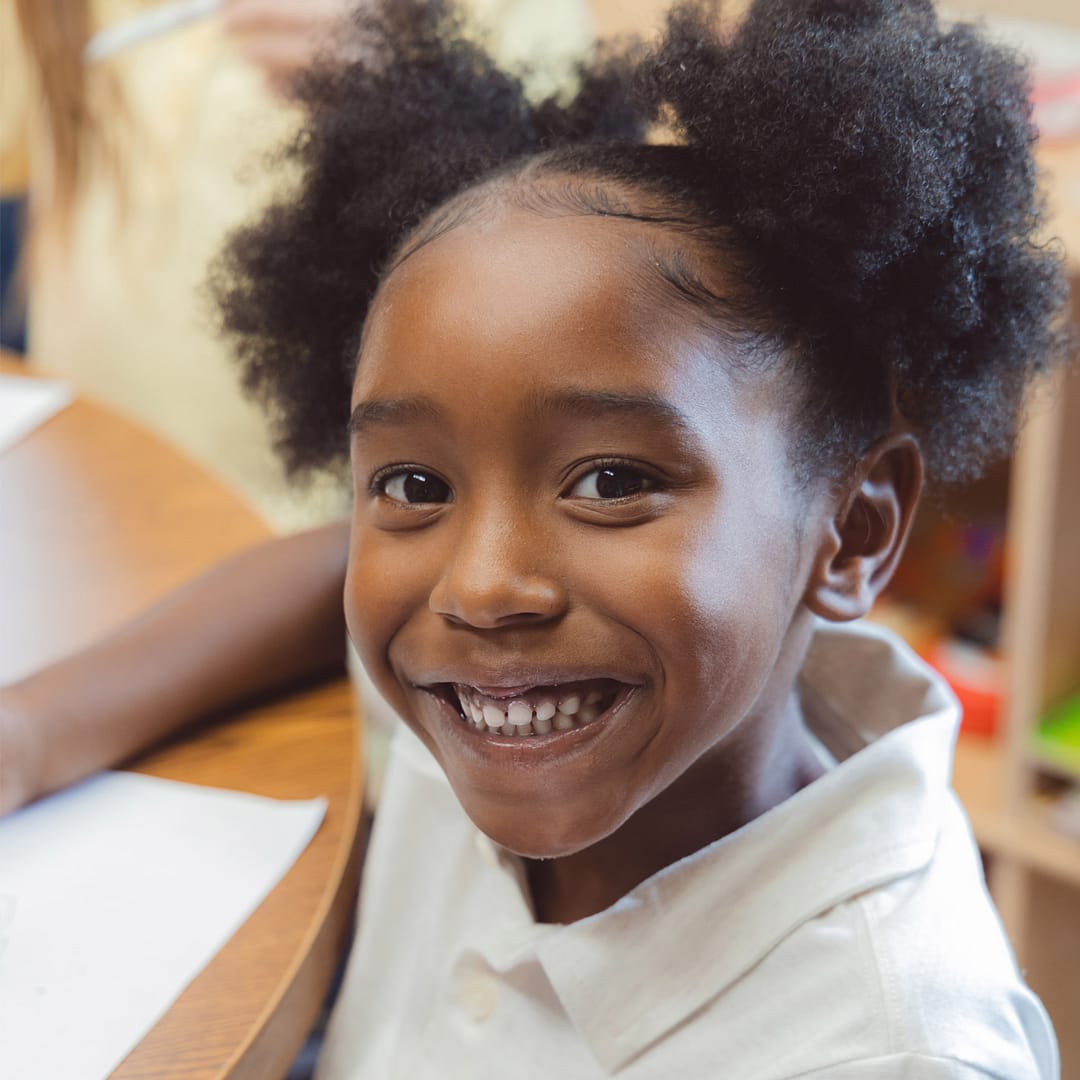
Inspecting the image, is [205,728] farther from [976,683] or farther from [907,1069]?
[976,683]

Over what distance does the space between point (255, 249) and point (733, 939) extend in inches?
18.5

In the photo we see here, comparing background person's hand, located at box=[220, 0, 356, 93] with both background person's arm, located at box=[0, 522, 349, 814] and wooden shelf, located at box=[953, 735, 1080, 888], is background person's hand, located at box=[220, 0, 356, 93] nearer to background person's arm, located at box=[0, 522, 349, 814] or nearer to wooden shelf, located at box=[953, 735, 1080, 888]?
background person's arm, located at box=[0, 522, 349, 814]

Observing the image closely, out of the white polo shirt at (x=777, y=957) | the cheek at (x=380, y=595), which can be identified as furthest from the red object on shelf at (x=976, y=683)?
the cheek at (x=380, y=595)

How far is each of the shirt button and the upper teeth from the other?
0.56 feet

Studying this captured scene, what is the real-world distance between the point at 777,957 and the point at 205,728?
14.7 inches

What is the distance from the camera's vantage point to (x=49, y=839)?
695mm

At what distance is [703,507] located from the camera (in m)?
0.57

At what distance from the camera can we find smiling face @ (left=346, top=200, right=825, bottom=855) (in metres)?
0.56

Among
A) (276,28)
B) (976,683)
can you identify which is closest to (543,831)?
(276,28)

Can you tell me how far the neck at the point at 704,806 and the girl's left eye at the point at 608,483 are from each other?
0.17 m

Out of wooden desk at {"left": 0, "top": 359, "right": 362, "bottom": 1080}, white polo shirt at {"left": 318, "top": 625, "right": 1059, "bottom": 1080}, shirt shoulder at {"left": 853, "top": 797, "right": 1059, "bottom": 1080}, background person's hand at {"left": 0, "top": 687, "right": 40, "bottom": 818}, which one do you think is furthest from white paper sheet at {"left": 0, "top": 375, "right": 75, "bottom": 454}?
shirt shoulder at {"left": 853, "top": 797, "right": 1059, "bottom": 1080}

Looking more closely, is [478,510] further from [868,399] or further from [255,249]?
[255,249]

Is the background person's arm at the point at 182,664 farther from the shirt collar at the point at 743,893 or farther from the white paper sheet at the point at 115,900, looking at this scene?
the shirt collar at the point at 743,893

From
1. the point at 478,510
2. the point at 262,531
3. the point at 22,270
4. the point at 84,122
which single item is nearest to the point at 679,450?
the point at 478,510
